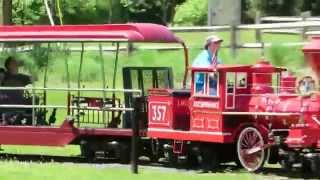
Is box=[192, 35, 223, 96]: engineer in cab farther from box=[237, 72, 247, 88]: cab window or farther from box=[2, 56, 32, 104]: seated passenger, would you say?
box=[2, 56, 32, 104]: seated passenger

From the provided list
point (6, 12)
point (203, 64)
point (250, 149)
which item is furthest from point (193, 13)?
point (250, 149)

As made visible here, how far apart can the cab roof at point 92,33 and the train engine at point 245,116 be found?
1.17 m

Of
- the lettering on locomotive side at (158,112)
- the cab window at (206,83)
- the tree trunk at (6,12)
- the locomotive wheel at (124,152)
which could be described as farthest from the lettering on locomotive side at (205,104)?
the tree trunk at (6,12)

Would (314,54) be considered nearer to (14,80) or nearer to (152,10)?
(14,80)

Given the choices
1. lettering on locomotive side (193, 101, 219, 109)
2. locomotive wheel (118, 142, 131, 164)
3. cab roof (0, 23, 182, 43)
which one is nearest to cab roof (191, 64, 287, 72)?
lettering on locomotive side (193, 101, 219, 109)

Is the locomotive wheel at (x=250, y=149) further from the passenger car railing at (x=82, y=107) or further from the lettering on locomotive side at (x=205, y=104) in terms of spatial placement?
the passenger car railing at (x=82, y=107)

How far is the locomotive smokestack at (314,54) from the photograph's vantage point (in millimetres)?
12867

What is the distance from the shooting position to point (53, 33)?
16000 millimetres

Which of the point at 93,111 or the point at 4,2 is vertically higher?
the point at 4,2

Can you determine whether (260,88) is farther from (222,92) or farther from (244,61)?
(244,61)

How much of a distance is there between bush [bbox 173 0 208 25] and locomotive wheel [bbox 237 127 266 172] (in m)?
44.6

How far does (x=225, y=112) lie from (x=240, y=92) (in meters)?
0.44

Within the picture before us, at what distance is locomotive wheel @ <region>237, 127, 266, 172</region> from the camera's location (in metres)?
13.8

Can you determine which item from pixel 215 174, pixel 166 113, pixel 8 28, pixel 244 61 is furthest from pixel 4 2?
pixel 215 174
